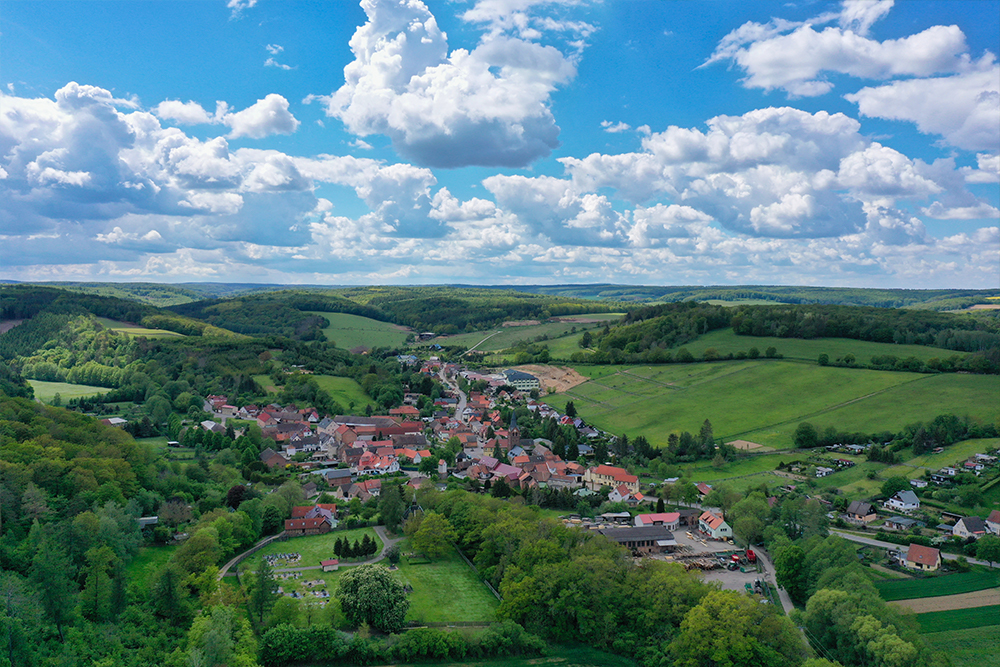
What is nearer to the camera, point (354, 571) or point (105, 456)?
point (354, 571)

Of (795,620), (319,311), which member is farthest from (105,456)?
(319,311)

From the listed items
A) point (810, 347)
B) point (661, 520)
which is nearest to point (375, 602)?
point (661, 520)

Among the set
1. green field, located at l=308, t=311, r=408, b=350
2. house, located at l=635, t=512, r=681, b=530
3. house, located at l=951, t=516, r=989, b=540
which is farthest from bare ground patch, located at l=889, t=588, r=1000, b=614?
green field, located at l=308, t=311, r=408, b=350

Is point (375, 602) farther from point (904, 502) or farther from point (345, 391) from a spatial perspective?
point (345, 391)

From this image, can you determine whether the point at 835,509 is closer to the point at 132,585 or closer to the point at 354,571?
the point at 354,571

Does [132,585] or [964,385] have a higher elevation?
[964,385]

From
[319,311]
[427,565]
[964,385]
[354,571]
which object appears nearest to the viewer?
[354,571]
